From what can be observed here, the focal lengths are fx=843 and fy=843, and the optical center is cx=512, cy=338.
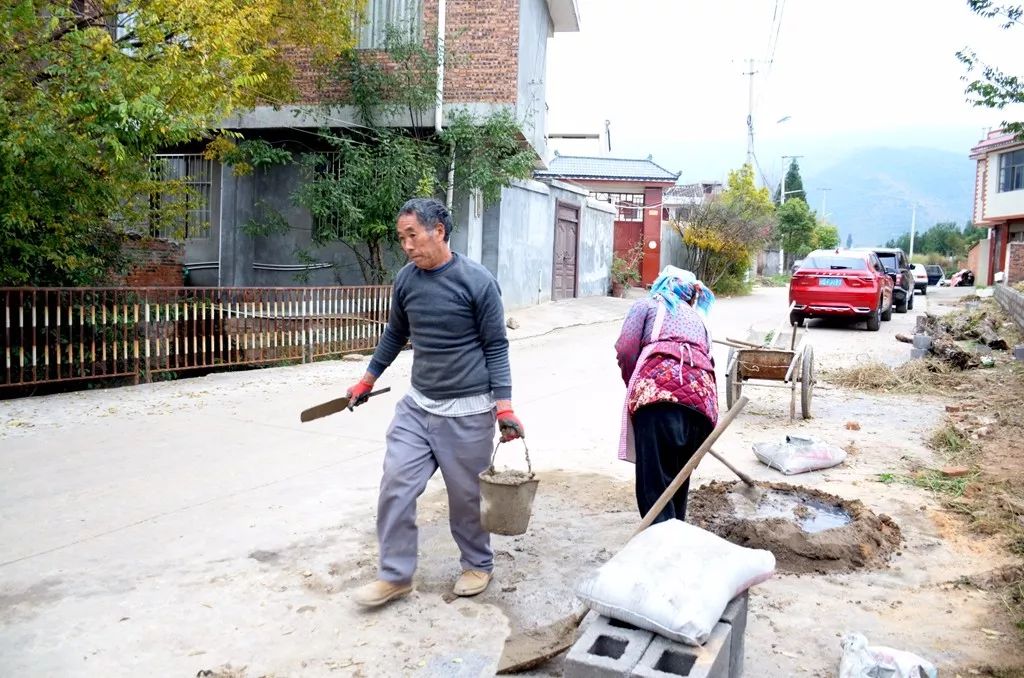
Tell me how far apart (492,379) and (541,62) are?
707 inches

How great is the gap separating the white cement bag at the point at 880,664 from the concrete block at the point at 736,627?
39 cm

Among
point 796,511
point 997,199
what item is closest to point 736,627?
point 796,511

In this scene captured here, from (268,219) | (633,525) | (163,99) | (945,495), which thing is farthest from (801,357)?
(268,219)

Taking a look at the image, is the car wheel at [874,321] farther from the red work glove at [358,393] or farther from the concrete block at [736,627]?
the concrete block at [736,627]

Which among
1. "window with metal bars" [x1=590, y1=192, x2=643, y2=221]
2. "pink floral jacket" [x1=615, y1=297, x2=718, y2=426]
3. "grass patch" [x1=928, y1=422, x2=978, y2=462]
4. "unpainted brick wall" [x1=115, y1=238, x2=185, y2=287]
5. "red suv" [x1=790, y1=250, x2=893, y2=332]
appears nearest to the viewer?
"pink floral jacket" [x1=615, y1=297, x2=718, y2=426]

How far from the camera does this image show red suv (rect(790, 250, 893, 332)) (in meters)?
17.8

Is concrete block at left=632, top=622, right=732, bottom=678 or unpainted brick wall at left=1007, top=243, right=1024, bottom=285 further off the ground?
unpainted brick wall at left=1007, top=243, right=1024, bottom=285

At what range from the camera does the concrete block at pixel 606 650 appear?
273 cm

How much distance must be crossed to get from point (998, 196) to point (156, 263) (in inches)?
1628

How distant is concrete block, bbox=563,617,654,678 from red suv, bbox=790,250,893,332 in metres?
15.8

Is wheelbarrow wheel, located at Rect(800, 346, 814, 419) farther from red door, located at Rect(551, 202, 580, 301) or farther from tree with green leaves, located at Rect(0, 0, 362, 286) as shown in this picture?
red door, located at Rect(551, 202, 580, 301)

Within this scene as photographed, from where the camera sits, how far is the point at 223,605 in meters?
3.99

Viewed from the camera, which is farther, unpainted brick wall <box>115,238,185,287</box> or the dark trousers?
unpainted brick wall <box>115,238,185,287</box>

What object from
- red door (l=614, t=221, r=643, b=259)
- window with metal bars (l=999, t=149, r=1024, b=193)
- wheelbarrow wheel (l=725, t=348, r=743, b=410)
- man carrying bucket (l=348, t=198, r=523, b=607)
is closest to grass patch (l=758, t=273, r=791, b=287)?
window with metal bars (l=999, t=149, r=1024, b=193)
